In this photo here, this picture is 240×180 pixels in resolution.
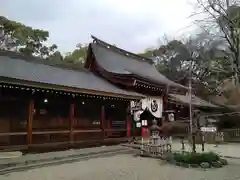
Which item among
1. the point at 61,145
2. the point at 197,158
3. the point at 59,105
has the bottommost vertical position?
the point at 197,158

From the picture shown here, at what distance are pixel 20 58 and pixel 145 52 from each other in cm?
3931

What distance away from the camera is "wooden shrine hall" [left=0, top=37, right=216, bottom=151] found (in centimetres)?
1344

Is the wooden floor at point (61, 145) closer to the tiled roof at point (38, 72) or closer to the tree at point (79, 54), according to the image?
the tiled roof at point (38, 72)

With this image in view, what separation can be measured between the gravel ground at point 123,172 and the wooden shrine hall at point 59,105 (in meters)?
3.56

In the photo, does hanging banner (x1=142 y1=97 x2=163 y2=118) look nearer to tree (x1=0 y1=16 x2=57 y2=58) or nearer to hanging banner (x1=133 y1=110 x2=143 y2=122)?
hanging banner (x1=133 y1=110 x2=143 y2=122)

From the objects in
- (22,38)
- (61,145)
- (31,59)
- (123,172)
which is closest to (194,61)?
(22,38)

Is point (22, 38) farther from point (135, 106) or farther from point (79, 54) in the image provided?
point (135, 106)

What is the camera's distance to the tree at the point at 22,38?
3806cm

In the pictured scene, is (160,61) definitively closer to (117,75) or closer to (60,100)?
(117,75)

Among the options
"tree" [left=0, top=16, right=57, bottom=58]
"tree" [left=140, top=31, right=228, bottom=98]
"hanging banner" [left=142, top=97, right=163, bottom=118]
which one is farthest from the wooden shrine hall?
"tree" [left=0, top=16, right=57, bottom=58]

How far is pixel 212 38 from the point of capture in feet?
93.9

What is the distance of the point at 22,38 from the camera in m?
39.8

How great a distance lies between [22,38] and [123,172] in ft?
113

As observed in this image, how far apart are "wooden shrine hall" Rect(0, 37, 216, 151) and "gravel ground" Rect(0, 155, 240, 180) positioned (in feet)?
11.7
